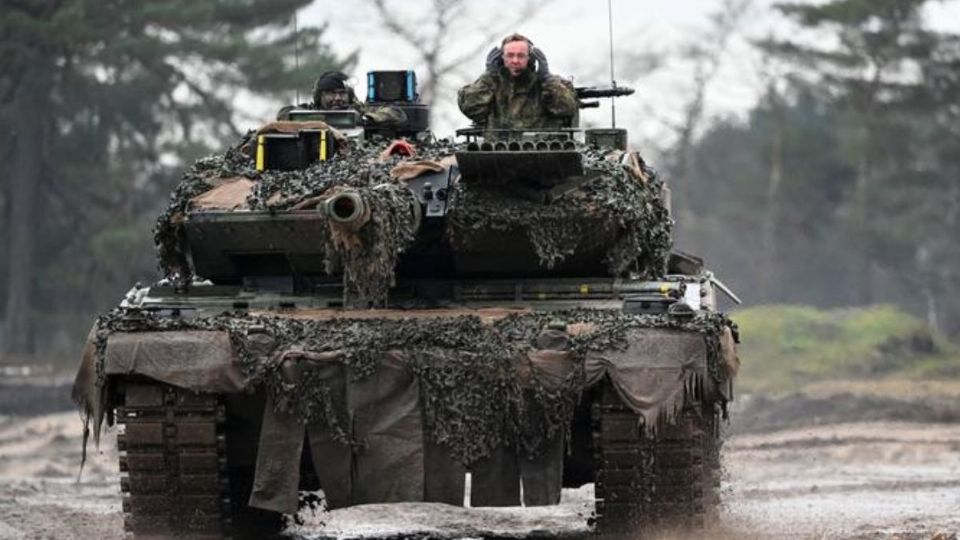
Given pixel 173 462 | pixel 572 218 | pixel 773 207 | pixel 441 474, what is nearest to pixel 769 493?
pixel 572 218

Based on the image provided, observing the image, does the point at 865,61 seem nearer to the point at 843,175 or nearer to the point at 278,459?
the point at 843,175

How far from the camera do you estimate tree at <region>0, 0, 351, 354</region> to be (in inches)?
1314

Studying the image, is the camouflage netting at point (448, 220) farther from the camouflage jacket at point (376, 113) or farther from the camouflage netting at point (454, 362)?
the camouflage jacket at point (376, 113)

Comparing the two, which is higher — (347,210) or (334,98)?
(334,98)

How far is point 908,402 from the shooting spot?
2644cm

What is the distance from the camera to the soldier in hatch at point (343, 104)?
14961 mm

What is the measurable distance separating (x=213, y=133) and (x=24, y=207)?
2.99 m

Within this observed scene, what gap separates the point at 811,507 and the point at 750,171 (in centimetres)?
3006

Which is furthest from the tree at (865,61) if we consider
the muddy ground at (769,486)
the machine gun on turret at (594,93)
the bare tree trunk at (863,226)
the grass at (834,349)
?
the machine gun on turret at (594,93)

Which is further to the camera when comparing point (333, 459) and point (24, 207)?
point (24, 207)

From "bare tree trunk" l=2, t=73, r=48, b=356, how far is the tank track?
75.8ft

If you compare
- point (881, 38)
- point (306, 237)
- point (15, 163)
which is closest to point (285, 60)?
point (15, 163)

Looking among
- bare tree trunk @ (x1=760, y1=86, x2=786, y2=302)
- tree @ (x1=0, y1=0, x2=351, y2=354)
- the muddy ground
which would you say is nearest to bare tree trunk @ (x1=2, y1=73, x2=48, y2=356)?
tree @ (x1=0, y1=0, x2=351, y2=354)

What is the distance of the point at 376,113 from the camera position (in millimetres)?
14992
